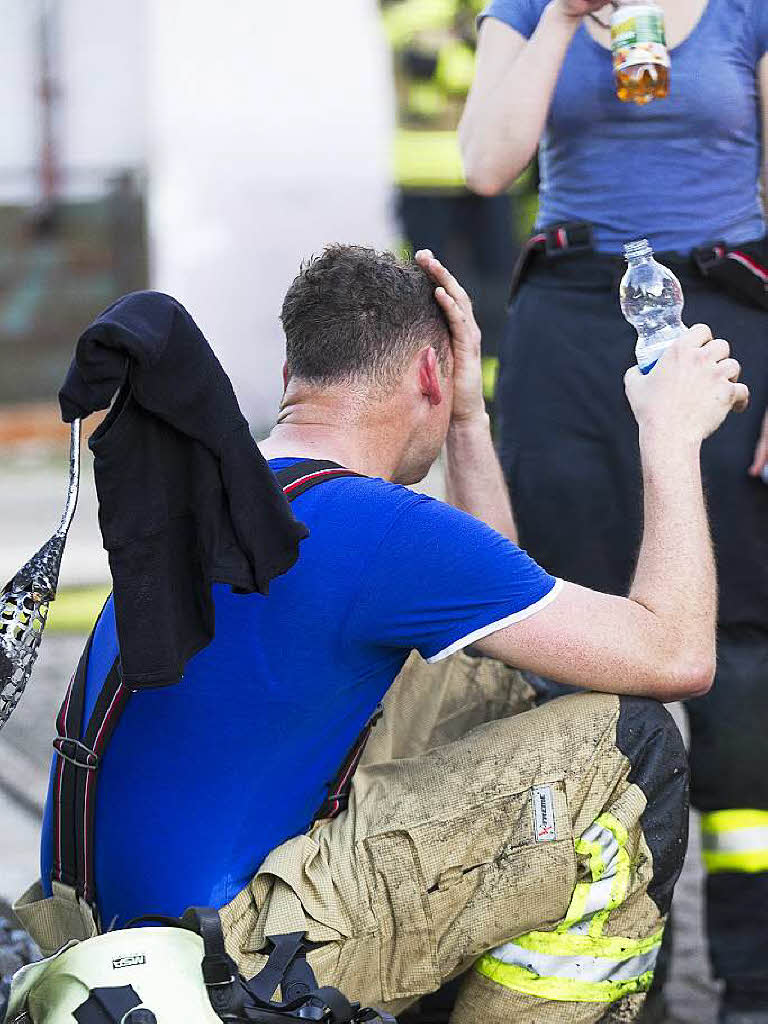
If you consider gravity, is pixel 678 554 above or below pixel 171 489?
below

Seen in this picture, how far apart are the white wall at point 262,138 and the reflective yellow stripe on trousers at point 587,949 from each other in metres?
6.52

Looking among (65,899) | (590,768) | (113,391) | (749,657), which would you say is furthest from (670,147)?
(65,899)

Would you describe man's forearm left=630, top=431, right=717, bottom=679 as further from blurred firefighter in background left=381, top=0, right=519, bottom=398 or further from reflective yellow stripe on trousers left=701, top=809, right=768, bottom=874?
blurred firefighter in background left=381, top=0, right=519, bottom=398

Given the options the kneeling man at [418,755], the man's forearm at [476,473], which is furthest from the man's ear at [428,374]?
the man's forearm at [476,473]

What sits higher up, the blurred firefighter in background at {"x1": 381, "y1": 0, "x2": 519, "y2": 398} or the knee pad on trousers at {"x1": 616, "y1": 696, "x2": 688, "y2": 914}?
the blurred firefighter in background at {"x1": 381, "y1": 0, "x2": 519, "y2": 398}

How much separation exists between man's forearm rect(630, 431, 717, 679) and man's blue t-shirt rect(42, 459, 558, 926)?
0.63ft

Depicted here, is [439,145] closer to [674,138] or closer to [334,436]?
[674,138]

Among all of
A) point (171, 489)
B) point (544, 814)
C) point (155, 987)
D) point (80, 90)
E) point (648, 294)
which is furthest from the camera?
point (80, 90)

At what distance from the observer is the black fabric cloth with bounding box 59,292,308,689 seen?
1.93 meters

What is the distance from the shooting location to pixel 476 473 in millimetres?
2795

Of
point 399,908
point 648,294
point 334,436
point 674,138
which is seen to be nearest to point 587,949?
point 399,908

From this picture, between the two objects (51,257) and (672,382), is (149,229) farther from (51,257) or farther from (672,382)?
(672,382)

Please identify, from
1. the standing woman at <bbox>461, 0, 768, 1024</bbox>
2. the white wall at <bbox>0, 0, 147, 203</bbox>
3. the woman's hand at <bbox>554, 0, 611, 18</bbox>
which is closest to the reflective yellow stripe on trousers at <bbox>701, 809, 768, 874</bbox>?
the standing woman at <bbox>461, 0, 768, 1024</bbox>

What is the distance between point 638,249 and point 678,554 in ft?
2.06
